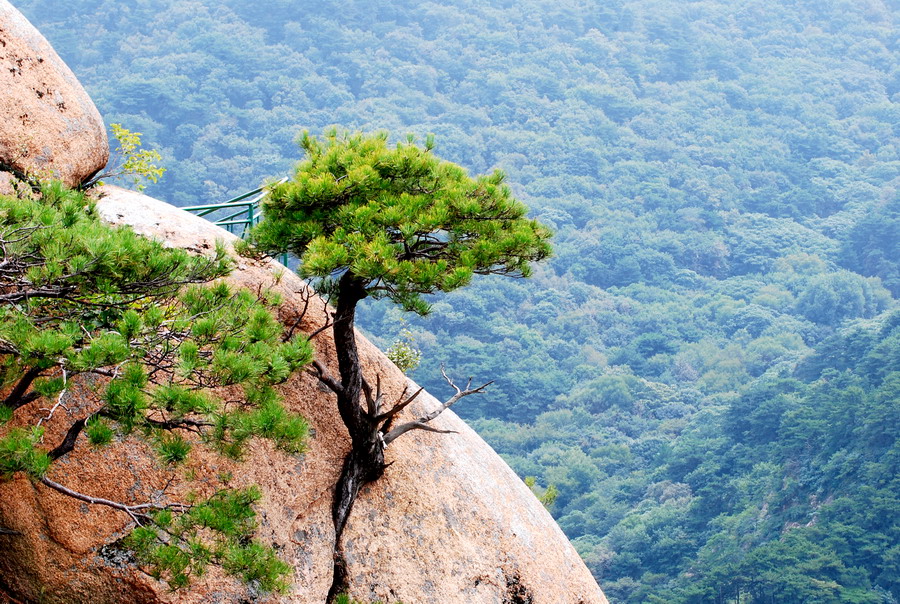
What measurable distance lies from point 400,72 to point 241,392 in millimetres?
88204

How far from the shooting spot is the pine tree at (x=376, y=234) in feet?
19.5

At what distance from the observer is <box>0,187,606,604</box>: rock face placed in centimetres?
566

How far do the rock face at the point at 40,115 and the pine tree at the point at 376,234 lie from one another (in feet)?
6.04

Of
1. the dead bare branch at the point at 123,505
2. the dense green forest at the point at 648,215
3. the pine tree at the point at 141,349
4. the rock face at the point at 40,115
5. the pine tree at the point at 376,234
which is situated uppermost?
the dense green forest at the point at 648,215

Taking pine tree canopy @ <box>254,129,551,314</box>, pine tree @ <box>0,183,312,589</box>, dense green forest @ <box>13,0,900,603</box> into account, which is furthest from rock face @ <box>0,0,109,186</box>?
dense green forest @ <box>13,0,900,603</box>

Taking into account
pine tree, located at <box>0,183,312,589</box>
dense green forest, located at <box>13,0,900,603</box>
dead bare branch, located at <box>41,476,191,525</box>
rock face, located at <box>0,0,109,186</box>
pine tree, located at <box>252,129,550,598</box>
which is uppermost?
dense green forest, located at <box>13,0,900,603</box>

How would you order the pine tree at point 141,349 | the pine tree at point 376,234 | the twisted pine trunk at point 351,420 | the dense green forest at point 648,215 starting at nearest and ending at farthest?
the pine tree at point 141,349
the pine tree at point 376,234
the twisted pine trunk at point 351,420
the dense green forest at point 648,215

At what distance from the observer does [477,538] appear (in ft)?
23.2

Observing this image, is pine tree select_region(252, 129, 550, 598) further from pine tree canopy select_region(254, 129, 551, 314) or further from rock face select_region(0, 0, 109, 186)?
rock face select_region(0, 0, 109, 186)

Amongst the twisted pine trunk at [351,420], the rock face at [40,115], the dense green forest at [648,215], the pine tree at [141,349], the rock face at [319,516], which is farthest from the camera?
the dense green forest at [648,215]

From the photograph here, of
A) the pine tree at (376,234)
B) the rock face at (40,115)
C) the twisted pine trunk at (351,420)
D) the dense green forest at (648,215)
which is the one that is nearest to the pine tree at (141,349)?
the pine tree at (376,234)

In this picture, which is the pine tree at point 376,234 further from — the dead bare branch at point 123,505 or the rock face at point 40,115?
the rock face at point 40,115

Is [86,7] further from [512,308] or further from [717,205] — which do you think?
[717,205]

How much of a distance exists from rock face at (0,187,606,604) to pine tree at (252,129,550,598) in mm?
227
